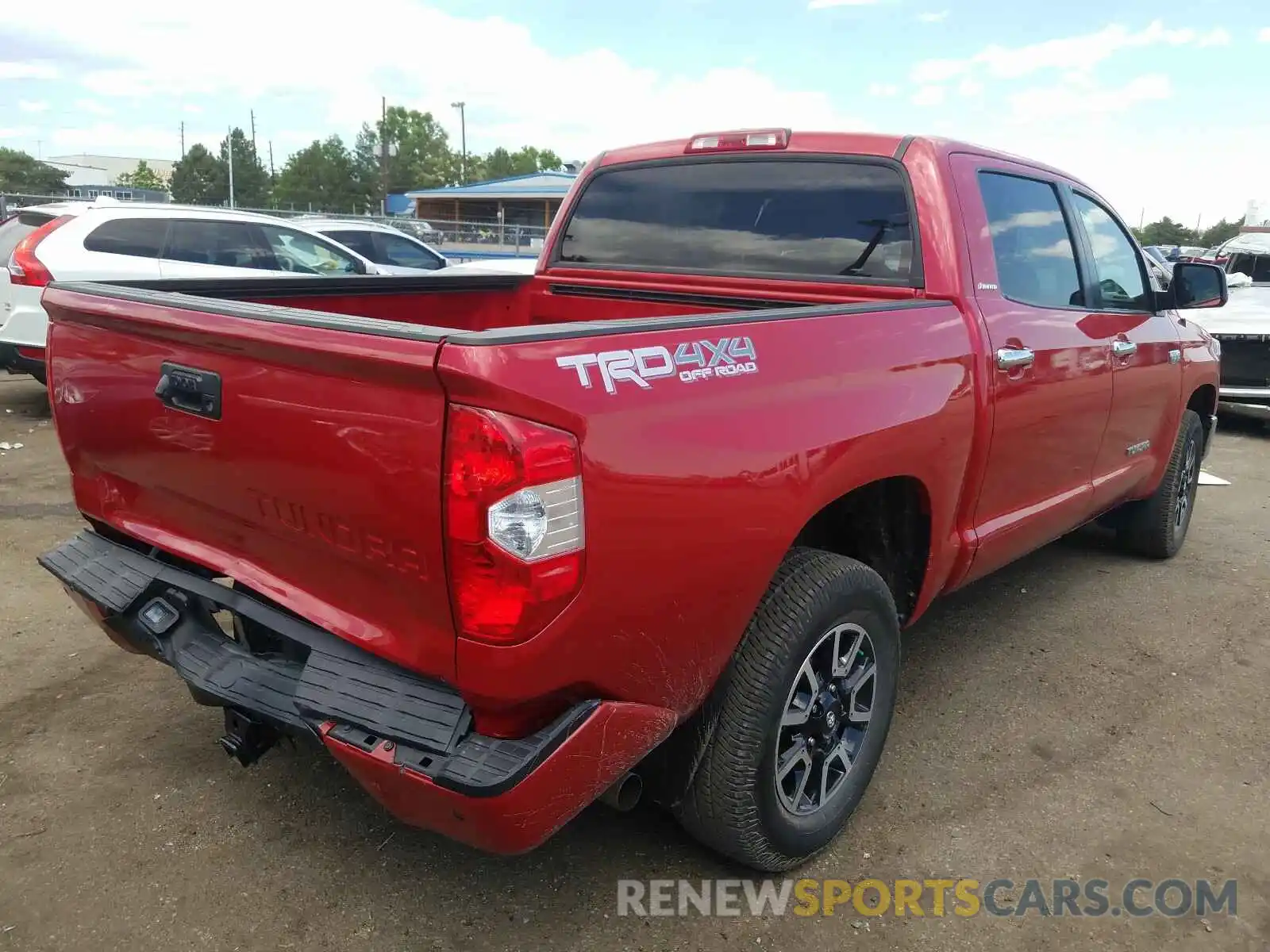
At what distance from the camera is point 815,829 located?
8.33ft

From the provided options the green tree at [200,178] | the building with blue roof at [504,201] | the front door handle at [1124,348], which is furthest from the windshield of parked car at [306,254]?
the green tree at [200,178]

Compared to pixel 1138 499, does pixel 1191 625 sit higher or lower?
lower

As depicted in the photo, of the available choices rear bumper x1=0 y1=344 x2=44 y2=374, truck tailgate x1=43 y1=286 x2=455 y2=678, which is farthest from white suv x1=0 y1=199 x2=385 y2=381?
truck tailgate x1=43 y1=286 x2=455 y2=678

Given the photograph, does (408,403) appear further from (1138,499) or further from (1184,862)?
(1138,499)

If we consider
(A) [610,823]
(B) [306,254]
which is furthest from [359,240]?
(A) [610,823]

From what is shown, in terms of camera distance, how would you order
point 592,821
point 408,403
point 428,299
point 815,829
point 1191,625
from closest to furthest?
point 408,403 → point 815,829 → point 592,821 → point 428,299 → point 1191,625

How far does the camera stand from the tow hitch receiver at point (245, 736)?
2230 millimetres

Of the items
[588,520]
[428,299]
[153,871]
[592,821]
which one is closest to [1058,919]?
[592,821]

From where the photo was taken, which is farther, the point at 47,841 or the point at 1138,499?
the point at 1138,499

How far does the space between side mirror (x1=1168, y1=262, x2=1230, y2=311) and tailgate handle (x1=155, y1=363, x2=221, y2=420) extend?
4.00 meters

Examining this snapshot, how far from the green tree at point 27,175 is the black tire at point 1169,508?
3302 inches

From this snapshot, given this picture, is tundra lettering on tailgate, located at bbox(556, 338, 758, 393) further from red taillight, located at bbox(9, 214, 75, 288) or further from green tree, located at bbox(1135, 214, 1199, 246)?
green tree, located at bbox(1135, 214, 1199, 246)

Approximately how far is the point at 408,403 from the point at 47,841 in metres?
1.80

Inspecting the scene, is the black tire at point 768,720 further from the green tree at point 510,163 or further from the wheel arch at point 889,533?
the green tree at point 510,163
